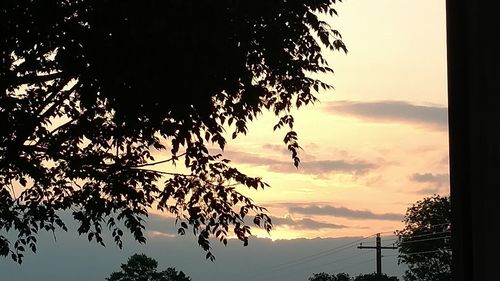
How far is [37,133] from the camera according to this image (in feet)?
33.6

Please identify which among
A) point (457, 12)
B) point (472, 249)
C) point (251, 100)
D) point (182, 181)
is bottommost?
point (472, 249)

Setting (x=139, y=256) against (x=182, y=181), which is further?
(x=139, y=256)

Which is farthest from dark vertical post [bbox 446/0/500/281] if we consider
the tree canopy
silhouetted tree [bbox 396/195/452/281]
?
silhouetted tree [bbox 396/195/452/281]

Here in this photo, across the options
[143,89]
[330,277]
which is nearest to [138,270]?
[330,277]

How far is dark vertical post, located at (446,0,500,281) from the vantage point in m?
0.98

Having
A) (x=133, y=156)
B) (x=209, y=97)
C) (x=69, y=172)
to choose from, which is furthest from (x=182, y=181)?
(x=209, y=97)

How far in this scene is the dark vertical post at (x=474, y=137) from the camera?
0.98 m

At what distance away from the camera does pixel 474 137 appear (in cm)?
102

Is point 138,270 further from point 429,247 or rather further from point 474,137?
point 474,137

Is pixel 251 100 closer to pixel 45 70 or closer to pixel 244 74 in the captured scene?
pixel 244 74

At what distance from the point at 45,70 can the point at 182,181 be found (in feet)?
8.97

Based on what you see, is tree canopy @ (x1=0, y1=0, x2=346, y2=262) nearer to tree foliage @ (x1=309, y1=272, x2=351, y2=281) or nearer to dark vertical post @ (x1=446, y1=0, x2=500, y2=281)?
dark vertical post @ (x1=446, y1=0, x2=500, y2=281)

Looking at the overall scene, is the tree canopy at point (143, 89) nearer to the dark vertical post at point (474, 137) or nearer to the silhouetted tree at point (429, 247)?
the dark vertical post at point (474, 137)

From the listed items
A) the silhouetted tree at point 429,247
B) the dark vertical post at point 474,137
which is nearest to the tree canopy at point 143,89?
the dark vertical post at point 474,137
